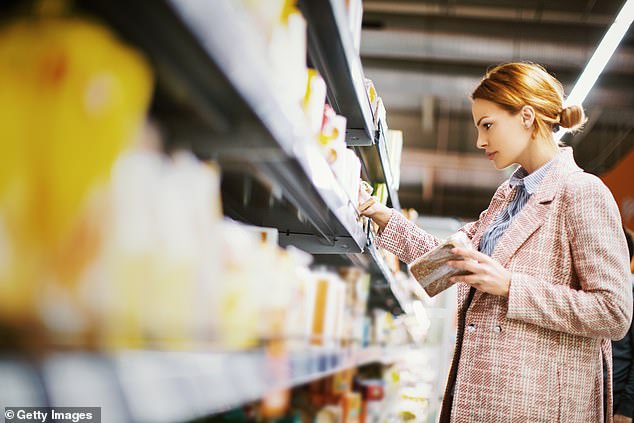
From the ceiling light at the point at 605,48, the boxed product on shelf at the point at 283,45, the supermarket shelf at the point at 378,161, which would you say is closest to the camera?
the boxed product on shelf at the point at 283,45

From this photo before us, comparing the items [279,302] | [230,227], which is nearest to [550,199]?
A: [279,302]

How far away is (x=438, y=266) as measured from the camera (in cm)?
190

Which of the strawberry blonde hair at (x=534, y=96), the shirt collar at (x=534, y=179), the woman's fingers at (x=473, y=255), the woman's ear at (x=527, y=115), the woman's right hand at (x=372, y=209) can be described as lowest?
the woman's fingers at (x=473, y=255)

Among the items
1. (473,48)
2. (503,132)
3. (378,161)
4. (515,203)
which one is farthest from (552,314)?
(473,48)

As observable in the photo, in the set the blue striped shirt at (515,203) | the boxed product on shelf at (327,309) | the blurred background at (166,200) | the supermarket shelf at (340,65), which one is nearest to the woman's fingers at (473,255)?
the blue striped shirt at (515,203)

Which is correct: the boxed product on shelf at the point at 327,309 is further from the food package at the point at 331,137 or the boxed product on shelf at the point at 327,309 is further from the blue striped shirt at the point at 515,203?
the blue striped shirt at the point at 515,203

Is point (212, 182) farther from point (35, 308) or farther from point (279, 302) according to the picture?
point (279, 302)

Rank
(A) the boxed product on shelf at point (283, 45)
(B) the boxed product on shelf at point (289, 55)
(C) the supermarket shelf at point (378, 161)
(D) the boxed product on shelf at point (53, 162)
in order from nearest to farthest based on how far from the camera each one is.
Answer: (D) the boxed product on shelf at point (53, 162) → (A) the boxed product on shelf at point (283, 45) → (B) the boxed product on shelf at point (289, 55) → (C) the supermarket shelf at point (378, 161)

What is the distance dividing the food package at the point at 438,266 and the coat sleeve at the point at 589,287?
176 mm

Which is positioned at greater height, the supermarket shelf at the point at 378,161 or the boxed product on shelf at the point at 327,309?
the supermarket shelf at the point at 378,161

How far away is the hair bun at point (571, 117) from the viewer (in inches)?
77.3

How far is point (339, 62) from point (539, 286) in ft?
2.83

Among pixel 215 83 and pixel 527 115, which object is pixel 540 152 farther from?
pixel 215 83

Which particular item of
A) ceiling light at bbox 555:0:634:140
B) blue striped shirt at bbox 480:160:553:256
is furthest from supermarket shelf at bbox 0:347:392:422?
ceiling light at bbox 555:0:634:140
